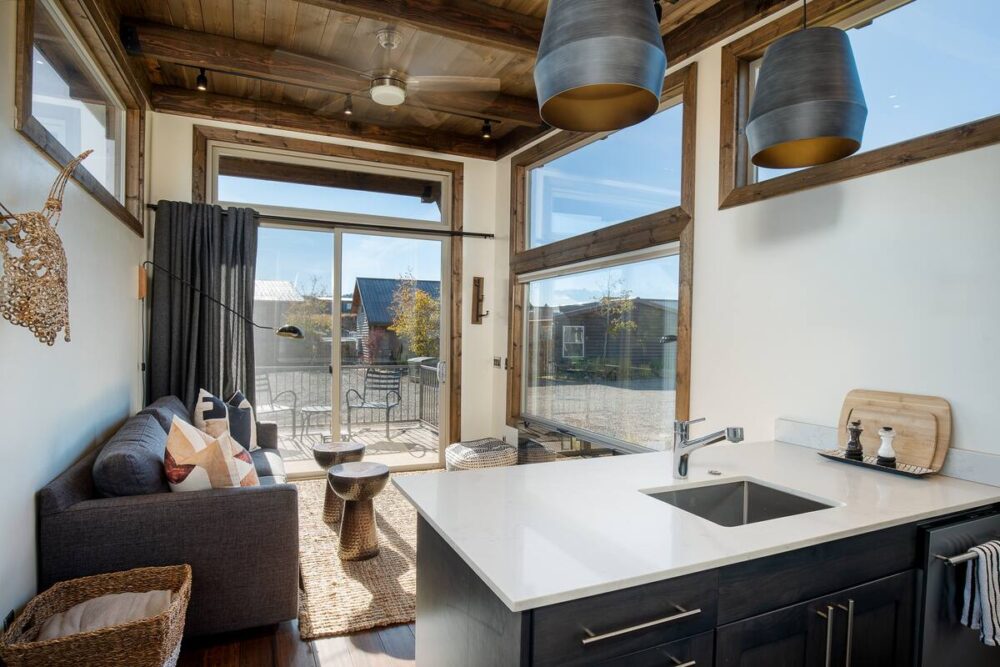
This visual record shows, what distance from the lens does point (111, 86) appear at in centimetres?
342

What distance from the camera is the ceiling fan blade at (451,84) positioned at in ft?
10.4

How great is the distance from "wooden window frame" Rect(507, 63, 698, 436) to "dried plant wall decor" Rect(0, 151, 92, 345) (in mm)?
2758

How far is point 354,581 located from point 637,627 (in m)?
2.16

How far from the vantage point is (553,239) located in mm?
4621

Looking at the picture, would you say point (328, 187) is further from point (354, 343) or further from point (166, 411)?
point (166, 411)

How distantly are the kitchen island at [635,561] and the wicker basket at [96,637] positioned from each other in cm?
84

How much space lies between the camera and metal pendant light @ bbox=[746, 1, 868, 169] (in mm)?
1697

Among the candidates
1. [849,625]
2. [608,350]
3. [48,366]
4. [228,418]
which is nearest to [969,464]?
[849,625]

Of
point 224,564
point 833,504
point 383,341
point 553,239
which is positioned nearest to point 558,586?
point 833,504

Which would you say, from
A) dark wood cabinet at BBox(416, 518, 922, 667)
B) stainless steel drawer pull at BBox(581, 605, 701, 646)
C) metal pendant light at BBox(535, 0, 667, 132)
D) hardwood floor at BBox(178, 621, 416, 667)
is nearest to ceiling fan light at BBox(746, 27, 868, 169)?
metal pendant light at BBox(535, 0, 667, 132)

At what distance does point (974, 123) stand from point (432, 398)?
428 cm

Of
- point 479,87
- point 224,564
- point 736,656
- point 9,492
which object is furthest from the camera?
point 479,87

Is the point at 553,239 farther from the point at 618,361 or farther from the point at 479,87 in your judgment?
the point at 479,87

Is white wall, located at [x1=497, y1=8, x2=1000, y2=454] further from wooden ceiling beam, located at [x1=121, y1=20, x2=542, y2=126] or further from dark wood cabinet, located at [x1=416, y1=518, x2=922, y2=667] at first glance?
wooden ceiling beam, located at [x1=121, y1=20, x2=542, y2=126]
